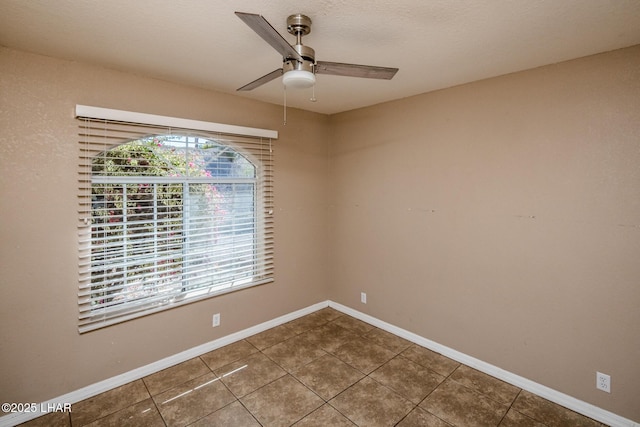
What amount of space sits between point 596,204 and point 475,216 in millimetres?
799

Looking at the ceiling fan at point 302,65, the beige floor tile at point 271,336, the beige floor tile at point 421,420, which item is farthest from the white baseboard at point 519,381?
the ceiling fan at point 302,65

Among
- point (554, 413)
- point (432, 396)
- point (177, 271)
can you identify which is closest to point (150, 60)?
point (177, 271)

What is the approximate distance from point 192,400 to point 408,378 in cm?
170

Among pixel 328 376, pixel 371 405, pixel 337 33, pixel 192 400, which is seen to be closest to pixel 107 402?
pixel 192 400

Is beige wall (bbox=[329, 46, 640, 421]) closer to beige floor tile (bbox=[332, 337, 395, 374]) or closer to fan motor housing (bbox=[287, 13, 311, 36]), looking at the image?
beige floor tile (bbox=[332, 337, 395, 374])

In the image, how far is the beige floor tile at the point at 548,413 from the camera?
212 cm

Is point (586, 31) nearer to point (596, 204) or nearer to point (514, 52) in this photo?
point (514, 52)

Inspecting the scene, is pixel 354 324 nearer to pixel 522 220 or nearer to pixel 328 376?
pixel 328 376

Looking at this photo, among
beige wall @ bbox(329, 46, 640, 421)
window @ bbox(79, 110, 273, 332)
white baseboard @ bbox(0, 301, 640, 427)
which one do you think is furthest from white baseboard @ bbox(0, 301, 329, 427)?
beige wall @ bbox(329, 46, 640, 421)

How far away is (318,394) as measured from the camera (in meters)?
2.41

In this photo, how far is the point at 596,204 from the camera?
2131mm

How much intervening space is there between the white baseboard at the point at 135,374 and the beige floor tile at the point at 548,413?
230cm

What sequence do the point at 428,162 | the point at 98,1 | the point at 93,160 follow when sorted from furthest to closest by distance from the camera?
the point at 428,162 < the point at 93,160 < the point at 98,1

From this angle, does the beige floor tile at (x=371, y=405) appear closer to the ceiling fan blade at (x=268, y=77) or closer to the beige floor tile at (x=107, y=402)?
the beige floor tile at (x=107, y=402)
